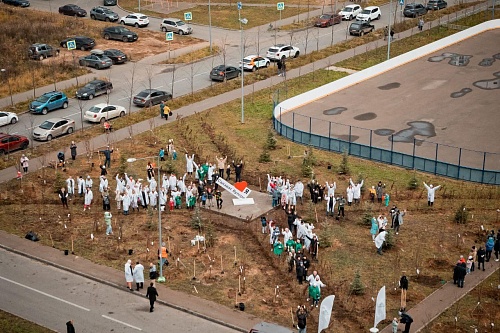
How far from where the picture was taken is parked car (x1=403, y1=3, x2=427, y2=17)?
92375 millimetres

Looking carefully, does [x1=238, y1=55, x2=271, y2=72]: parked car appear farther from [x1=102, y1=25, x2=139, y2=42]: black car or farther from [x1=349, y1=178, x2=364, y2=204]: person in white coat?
[x1=349, y1=178, x2=364, y2=204]: person in white coat

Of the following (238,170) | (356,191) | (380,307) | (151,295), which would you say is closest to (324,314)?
Answer: (380,307)

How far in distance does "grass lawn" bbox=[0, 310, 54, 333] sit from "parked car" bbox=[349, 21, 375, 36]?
181ft

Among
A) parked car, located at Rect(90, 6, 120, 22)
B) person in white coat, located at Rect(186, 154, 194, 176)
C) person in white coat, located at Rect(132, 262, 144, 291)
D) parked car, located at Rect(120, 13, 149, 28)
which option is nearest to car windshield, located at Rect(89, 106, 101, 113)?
person in white coat, located at Rect(186, 154, 194, 176)

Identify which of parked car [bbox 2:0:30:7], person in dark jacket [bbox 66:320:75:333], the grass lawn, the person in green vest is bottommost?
the grass lawn

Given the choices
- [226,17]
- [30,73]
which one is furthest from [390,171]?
[226,17]

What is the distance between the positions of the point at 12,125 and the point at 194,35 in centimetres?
2765

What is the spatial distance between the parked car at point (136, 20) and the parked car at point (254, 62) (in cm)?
1650

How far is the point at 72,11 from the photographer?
90.1m

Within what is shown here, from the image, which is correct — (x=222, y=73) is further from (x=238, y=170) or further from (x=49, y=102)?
(x=238, y=170)

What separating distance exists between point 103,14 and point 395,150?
41.7 meters

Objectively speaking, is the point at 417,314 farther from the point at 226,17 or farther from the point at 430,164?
the point at 226,17

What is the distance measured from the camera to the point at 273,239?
141 ft

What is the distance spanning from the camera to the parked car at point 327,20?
3465 inches
